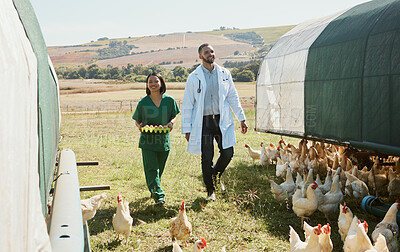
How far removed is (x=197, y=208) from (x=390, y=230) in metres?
2.60

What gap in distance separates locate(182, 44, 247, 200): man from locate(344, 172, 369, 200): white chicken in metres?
1.84

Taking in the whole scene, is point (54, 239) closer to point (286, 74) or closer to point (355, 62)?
point (355, 62)

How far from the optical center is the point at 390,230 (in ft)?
13.2

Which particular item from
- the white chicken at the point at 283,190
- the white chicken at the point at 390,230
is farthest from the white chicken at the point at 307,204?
the white chicken at the point at 390,230

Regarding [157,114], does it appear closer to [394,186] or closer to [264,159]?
[264,159]

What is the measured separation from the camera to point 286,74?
28.2ft

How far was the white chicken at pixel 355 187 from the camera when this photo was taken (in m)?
5.76

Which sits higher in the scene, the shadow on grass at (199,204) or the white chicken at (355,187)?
the white chicken at (355,187)

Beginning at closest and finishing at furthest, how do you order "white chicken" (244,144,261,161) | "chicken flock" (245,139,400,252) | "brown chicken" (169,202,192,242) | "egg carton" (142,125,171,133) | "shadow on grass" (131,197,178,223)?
"chicken flock" (245,139,400,252) → "brown chicken" (169,202,192,242) → "shadow on grass" (131,197,178,223) → "egg carton" (142,125,171,133) → "white chicken" (244,144,261,161)

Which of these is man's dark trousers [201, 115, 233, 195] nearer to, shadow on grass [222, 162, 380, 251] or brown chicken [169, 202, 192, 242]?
shadow on grass [222, 162, 380, 251]

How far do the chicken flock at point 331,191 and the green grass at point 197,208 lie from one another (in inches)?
9.6

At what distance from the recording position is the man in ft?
19.3

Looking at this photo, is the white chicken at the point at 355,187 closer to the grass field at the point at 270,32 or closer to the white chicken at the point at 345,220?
the white chicken at the point at 345,220

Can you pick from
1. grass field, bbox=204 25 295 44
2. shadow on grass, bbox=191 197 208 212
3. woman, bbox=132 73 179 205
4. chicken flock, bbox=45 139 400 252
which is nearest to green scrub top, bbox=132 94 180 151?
woman, bbox=132 73 179 205
